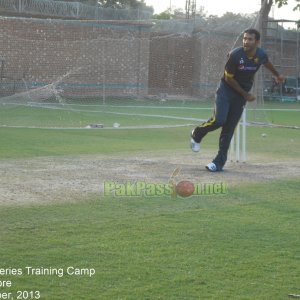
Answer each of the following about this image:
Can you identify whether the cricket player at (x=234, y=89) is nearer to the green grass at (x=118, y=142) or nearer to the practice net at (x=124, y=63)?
the green grass at (x=118, y=142)

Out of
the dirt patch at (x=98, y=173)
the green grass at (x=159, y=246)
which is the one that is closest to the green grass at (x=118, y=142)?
the dirt patch at (x=98, y=173)

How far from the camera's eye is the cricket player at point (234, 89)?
10.7 m

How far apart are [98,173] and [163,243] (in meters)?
4.08

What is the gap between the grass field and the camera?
5371 mm

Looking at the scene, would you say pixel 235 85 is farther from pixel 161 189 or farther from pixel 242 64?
pixel 161 189

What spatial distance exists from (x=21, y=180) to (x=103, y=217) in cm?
242

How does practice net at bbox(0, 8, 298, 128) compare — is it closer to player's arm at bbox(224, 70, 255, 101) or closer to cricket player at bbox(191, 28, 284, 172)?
cricket player at bbox(191, 28, 284, 172)

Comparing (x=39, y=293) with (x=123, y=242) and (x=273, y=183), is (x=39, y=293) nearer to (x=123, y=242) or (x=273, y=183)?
(x=123, y=242)

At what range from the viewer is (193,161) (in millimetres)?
12242

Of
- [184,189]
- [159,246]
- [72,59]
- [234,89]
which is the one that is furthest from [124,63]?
[159,246]

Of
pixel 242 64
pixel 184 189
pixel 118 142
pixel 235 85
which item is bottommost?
pixel 118 142

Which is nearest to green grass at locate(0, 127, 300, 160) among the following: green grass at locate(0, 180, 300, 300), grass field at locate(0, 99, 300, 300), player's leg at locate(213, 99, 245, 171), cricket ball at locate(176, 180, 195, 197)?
player's leg at locate(213, 99, 245, 171)

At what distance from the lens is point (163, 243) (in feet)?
21.5

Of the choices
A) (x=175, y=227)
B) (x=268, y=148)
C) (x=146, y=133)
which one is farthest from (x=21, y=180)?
(x=146, y=133)
